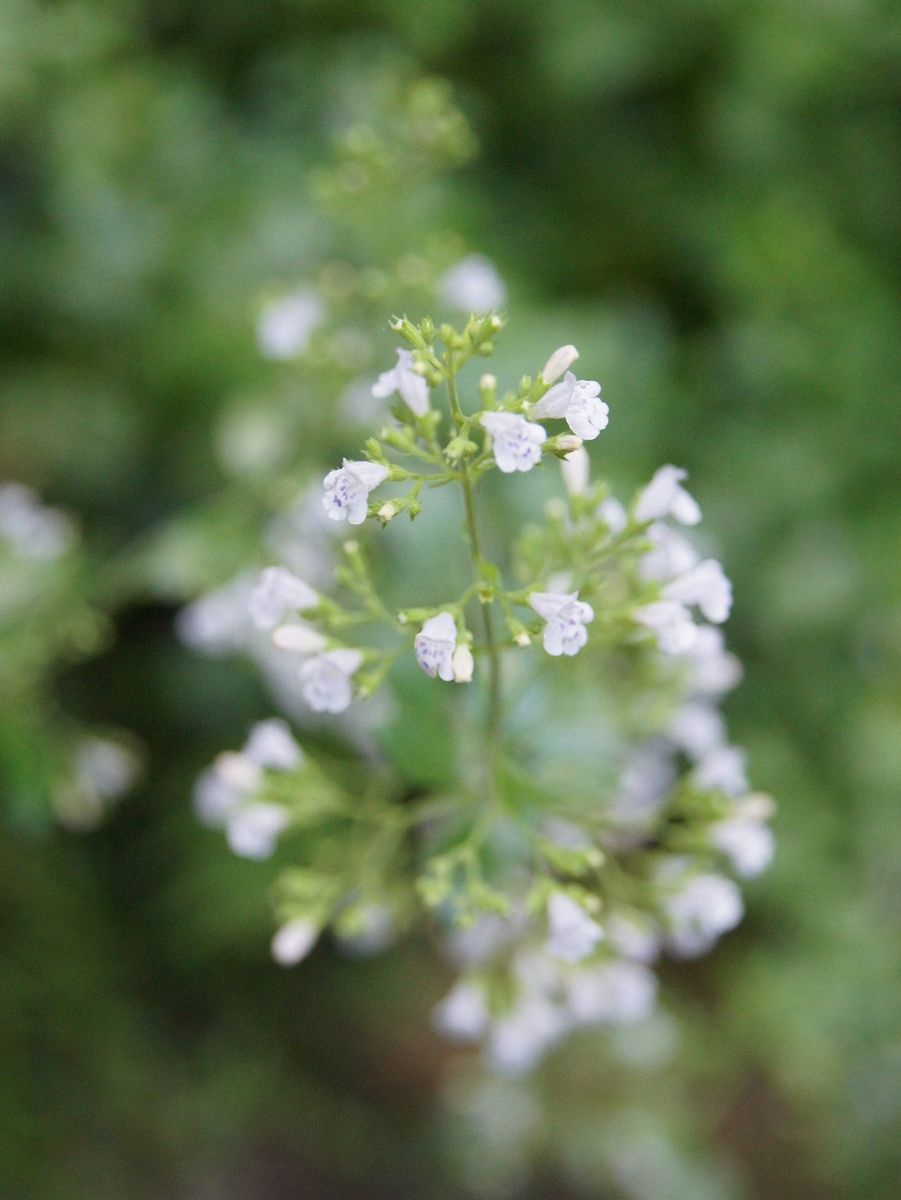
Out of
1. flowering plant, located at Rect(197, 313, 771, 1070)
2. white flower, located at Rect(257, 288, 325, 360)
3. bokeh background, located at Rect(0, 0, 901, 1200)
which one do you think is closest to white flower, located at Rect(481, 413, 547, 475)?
flowering plant, located at Rect(197, 313, 771, 1070)

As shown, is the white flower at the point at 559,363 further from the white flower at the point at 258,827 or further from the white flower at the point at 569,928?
the white flower at the point at 258,827

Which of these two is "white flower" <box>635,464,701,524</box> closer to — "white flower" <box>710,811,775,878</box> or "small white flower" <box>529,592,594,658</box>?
"small white flower" <box>529,592,594,658</box>

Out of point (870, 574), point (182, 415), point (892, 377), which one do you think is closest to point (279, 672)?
point (182, 415)

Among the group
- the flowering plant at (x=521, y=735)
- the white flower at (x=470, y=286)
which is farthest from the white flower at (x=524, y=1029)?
the white flower at (x=470, y=286)

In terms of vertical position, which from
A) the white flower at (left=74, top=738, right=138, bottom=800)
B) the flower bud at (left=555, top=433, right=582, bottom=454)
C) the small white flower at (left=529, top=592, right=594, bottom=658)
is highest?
the white flower at (left=74, top=738, right=138, bottom=800)

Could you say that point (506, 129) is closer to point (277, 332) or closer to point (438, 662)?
point (277, 332)

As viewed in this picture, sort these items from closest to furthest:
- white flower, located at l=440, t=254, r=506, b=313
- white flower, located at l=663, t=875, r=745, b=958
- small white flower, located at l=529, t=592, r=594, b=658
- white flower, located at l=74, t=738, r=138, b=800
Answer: small white flower, located at l=529, t=592, r=594, b=658 → white flower, located at l=663, t=875, r=745, b=958 → white flower, located at l=440, t=254, r=506, b=313 → white flower, located at l=74, t=738, r=138, b=800
